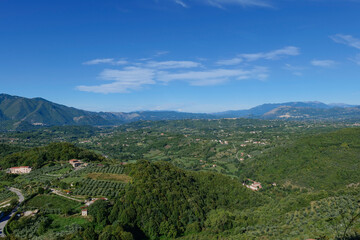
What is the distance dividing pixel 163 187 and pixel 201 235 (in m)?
15.9

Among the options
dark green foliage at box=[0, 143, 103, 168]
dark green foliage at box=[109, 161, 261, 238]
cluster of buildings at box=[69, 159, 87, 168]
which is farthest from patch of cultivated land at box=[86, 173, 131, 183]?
dark green foliage at box=[0, 143, 103, 168]

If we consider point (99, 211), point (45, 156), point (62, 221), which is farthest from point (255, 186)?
point (45, 156)

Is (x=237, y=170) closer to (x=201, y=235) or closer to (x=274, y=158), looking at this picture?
(x=274, y=158)

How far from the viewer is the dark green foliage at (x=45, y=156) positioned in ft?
255

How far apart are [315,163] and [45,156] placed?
Result: 106m

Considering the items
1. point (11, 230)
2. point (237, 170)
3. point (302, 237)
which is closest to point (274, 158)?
point (237, 170)

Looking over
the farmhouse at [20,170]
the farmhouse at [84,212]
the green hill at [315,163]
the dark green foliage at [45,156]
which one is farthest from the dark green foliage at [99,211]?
the green hill at [315,163]

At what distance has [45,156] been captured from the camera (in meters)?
80.4

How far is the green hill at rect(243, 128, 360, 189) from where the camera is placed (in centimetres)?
7850

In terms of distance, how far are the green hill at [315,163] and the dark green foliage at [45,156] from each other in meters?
73.1

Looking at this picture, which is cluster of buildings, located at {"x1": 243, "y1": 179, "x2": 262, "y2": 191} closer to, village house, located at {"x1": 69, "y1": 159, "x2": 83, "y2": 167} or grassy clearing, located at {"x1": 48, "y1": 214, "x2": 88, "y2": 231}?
village house, located at {"x1": 69, "y1": 159, "x2": 83, "y2": 167}

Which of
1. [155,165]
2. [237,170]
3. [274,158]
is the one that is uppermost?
[155,165]

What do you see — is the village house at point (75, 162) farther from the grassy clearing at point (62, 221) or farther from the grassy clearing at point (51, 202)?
the grassy clearing at point (62, 221)

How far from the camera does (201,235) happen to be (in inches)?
1722
